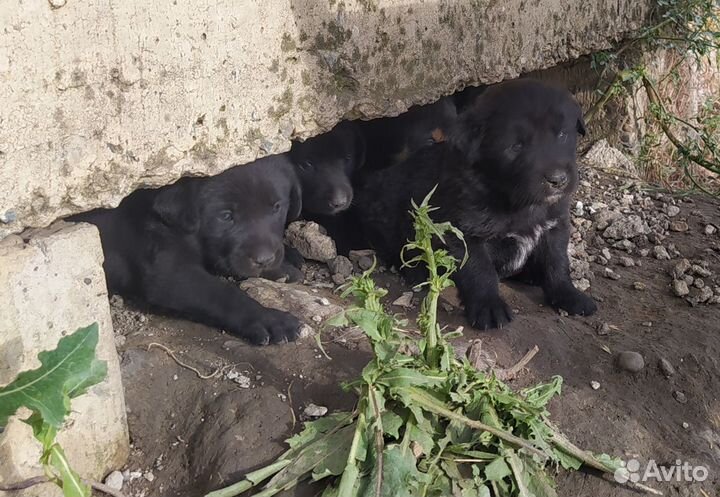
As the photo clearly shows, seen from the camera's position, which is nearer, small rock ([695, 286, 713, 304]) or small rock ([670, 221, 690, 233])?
small rock ([695, 286, 713, 304])

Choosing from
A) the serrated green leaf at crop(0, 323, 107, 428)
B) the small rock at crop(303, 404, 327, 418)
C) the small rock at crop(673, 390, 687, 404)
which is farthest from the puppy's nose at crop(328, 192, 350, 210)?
the serrated green leaf at crop(0, 323, 107, 428)

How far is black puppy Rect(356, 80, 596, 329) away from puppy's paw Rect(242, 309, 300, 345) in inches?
26.9

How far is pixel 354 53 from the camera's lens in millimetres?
2729

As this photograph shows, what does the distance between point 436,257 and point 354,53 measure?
0.87 meters

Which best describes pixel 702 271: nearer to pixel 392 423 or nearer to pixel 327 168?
pixel 327 168

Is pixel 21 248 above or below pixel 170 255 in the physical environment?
above

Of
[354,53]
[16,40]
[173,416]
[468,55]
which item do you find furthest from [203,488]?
[468,55]

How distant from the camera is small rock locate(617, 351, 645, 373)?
271 centimetres

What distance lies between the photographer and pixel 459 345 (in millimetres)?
2791

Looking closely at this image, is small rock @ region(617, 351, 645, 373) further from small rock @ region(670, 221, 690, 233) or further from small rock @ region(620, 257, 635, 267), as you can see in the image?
small rock @ region(670, 221, 690, 233)

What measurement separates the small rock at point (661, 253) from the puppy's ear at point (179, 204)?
2.01 meters

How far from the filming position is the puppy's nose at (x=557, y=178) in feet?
9.94

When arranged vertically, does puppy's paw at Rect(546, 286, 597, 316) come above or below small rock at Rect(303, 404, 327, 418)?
below

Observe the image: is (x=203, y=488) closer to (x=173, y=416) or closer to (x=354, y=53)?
(x=173, y=416)
